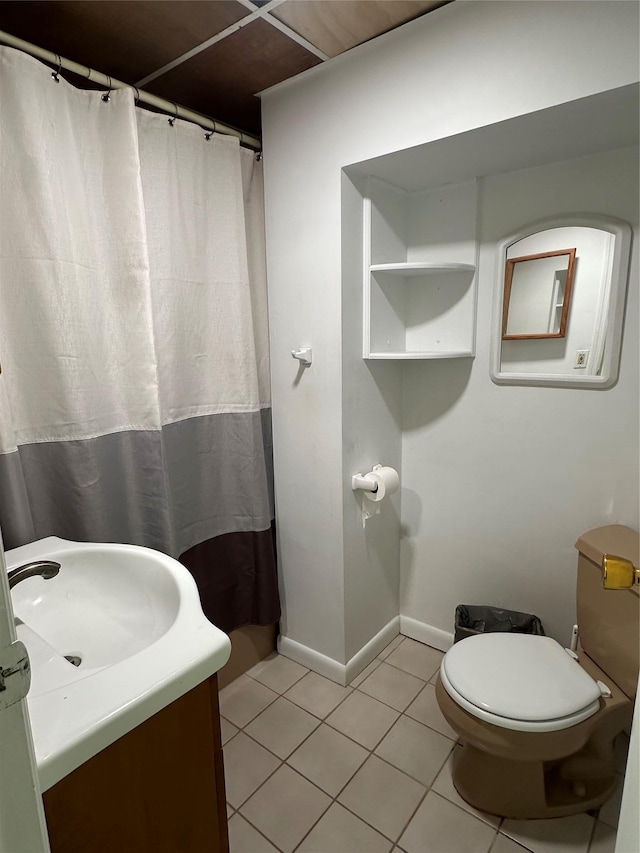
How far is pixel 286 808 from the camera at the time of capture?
144cm

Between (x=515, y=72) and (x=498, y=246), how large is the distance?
58 centimetres

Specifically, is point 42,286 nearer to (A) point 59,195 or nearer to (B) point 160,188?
(A) point 59,195

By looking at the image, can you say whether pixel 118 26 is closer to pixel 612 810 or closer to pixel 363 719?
pixel 363 719

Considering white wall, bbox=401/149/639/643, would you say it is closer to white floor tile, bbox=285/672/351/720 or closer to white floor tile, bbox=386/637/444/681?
white floor tile, bbox=386/637/444/681

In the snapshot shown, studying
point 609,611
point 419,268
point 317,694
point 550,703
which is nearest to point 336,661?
point 317,694

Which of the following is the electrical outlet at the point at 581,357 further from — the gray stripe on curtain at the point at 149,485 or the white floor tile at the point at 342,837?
the white floor tile at the point at 342,837

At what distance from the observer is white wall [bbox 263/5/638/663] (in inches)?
47.8

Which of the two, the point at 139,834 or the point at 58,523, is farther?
the point at 58,523

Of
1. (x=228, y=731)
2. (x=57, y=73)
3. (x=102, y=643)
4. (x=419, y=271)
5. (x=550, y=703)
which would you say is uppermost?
(x=57, y=73)

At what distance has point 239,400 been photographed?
1.80 m

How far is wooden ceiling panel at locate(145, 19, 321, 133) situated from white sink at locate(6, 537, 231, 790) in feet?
4.76

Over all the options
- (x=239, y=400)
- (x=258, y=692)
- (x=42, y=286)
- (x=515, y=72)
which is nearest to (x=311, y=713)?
(x=258, y=692)

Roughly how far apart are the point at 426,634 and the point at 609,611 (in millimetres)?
954

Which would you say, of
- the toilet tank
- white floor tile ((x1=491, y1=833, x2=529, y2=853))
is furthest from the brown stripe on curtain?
the toilet tank
